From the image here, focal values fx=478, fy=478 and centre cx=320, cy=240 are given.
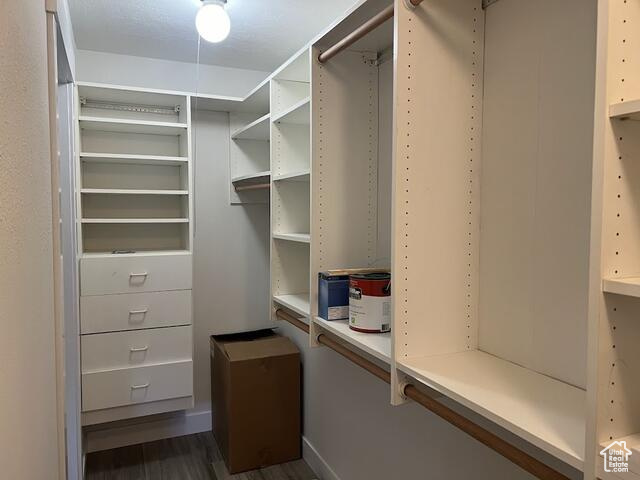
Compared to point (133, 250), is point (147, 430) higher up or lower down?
lower down

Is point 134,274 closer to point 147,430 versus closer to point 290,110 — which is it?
point 147,430

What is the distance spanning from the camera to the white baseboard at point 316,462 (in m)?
2.64

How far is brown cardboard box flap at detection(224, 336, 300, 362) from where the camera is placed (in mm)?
2842

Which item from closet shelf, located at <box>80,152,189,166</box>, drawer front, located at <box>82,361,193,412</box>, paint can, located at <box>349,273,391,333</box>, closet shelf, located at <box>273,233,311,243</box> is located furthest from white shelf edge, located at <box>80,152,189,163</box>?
paint can, located at <box>349,273,391,333</box>

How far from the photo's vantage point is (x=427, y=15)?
4.37ft

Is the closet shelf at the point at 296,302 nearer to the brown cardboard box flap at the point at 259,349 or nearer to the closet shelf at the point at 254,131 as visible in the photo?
the brown cardboard box flap at the point at 259,349

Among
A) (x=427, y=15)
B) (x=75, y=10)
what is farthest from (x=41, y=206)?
(x=75, y=10)

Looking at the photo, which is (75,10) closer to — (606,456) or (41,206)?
(41,206)

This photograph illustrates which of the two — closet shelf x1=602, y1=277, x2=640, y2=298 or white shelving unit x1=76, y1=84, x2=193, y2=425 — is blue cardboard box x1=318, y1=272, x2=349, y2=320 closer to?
closet shelf x1=602, y1=277, x2=640, y2=298

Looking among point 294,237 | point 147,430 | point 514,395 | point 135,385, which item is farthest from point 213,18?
point 147,430

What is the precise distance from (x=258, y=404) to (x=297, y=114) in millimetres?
1692

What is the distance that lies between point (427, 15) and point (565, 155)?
1.77 feet

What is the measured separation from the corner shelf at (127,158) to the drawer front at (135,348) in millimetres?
1001

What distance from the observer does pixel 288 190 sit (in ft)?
7.78
